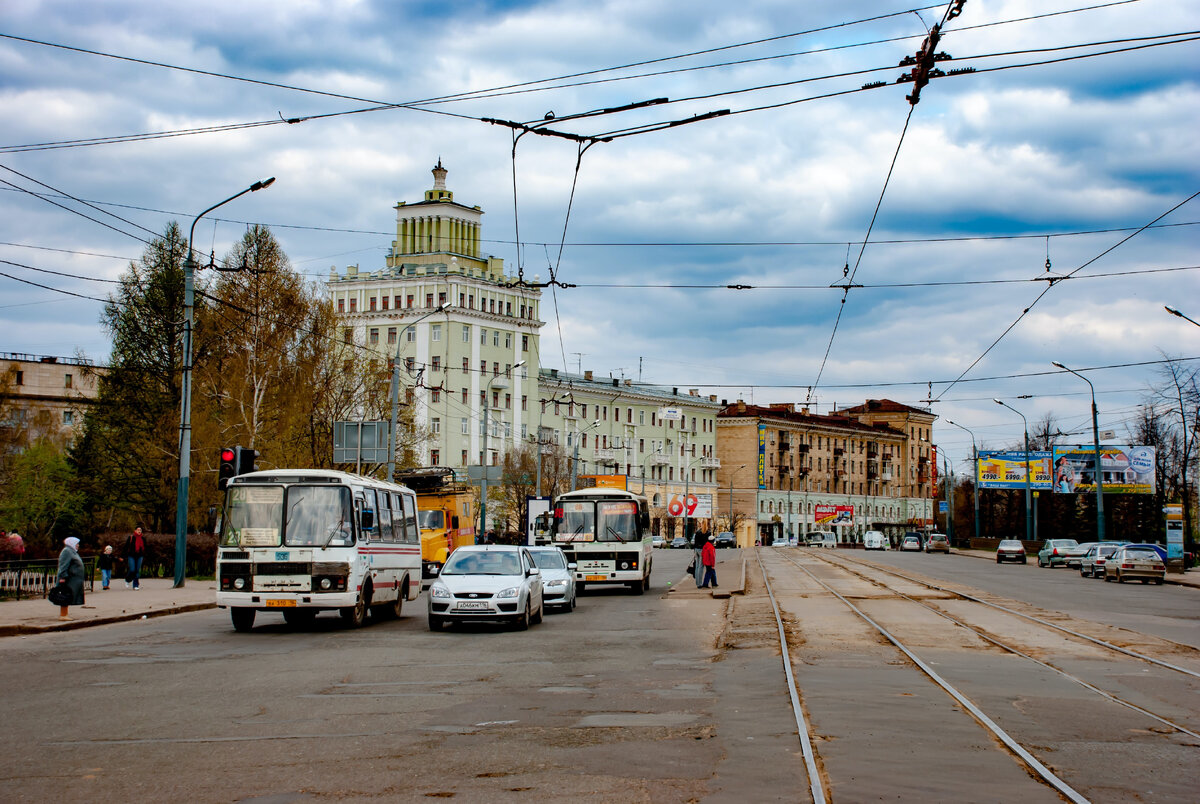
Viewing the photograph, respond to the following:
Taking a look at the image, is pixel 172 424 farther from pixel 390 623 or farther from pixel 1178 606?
pixel 1178 606

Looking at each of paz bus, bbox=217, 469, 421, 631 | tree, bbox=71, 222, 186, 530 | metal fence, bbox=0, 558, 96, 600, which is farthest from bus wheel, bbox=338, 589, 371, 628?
tree, bbox=71, 222, 186, 530

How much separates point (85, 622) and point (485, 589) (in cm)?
753

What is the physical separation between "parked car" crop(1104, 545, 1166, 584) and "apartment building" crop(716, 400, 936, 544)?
73650 mm

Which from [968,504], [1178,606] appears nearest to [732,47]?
[1178,606]

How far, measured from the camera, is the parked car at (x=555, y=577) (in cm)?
2609

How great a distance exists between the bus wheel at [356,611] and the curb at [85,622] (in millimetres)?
4729

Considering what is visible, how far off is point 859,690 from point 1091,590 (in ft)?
95.8

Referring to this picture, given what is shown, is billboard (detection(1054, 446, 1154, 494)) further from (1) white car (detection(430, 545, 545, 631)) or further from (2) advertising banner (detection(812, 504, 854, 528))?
(1) white car (detection(430, 545, 545, 631))

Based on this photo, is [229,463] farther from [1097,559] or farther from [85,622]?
[1097,559]

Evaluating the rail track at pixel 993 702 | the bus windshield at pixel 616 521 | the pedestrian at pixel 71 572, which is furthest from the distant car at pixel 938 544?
the pedestrian at pixel 71 572

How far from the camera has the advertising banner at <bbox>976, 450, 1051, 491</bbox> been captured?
82.2m

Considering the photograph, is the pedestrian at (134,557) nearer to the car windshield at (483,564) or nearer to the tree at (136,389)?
the car windshield at (483,564)

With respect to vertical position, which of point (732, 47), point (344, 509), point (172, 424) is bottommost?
point (344, 509)

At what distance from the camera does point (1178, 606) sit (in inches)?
1211
